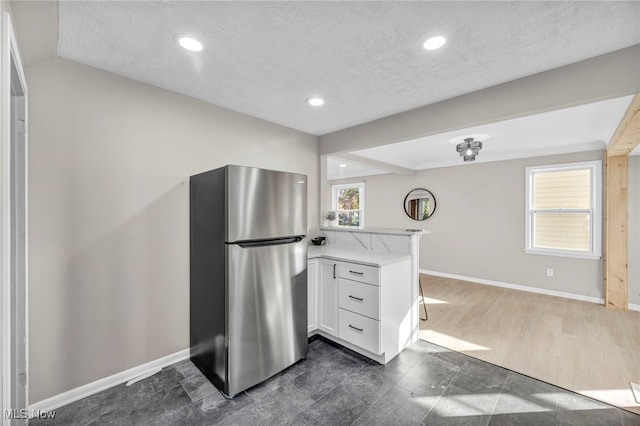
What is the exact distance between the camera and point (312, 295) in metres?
2.70

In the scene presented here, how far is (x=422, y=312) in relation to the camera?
361cm

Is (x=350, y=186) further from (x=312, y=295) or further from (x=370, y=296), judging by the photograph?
(x=370, y=296)

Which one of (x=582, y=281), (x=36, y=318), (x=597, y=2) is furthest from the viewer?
(x=582, y=281)

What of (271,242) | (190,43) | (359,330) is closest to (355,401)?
(359,330)

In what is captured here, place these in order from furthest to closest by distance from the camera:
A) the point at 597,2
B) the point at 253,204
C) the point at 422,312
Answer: the point at 422,312 → the point at 253,204 → the point at 597,2

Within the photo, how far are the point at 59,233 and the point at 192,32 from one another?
1.57m

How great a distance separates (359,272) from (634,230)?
167 inches

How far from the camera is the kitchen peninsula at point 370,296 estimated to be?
2297mm

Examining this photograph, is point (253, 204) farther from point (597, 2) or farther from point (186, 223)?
point (597, 2)

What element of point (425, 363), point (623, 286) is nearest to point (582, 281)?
point (623, 286)

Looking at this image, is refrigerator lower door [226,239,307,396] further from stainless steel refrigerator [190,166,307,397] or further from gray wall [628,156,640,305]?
gray wall [628,156,640,305]

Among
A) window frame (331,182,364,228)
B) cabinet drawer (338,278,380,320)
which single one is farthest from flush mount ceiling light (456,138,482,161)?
window frame (331,182,364,228)

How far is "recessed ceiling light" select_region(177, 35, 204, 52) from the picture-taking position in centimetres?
161

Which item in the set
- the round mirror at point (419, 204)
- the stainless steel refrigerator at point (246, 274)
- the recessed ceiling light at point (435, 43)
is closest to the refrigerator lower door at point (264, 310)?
the stainless steel refrigerator at point (246, 274)
